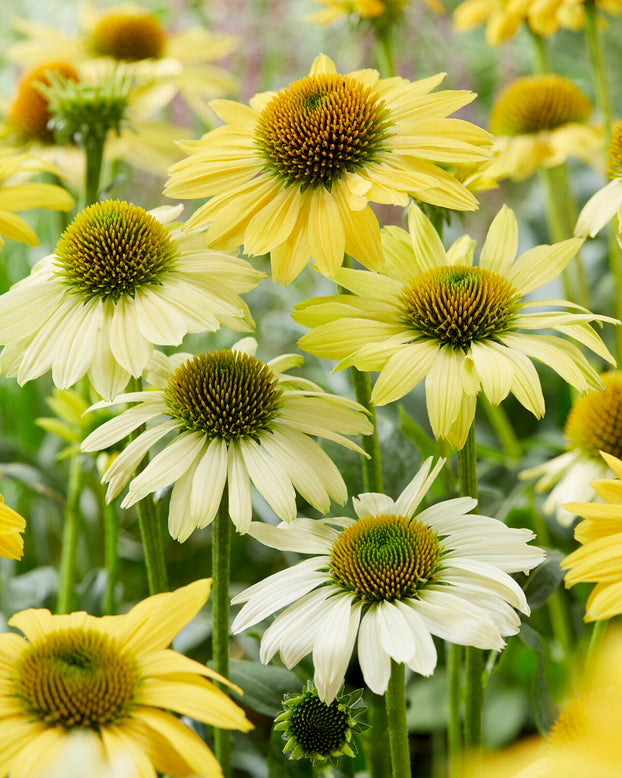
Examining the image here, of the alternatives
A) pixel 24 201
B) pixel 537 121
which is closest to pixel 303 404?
pixel 24 201

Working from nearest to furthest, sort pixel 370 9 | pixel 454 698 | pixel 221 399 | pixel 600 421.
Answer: pixel 221 399
pixel 454 698
pixel 600 421
pixel 370 9

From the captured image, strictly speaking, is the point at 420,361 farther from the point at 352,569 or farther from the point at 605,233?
the point at 605,233

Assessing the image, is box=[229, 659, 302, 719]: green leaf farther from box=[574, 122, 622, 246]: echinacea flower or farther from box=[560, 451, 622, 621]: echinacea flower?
box=[574, 122, 622, 246]: echinacea flower

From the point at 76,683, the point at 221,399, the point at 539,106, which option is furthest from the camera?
the point at 539,106

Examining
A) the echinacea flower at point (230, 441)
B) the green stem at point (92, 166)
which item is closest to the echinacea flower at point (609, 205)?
the echinacea flower at point (230, 441)

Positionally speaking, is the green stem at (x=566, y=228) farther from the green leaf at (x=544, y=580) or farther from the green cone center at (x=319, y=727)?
the green cone center at (x=319, y=727)

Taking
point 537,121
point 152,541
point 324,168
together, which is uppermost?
point 537,121

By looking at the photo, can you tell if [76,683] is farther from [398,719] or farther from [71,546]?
[71,546]
